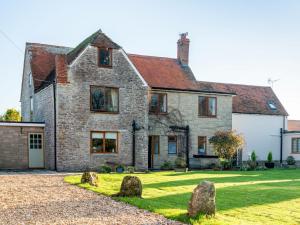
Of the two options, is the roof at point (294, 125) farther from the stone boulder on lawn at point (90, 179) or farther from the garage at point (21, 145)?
the stone boulder on lawn at point (90, 179)

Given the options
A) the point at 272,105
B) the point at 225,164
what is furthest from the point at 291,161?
the point at 225,164

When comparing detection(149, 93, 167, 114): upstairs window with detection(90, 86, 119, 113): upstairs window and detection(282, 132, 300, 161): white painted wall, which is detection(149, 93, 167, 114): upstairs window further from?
detection(282, 132, 300, 161): white painted wall

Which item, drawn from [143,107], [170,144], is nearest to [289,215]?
[143,107]

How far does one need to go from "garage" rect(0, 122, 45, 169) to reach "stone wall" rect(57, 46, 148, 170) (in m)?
2.44

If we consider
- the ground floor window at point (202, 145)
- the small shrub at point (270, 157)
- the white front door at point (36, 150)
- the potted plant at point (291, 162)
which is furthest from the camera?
the small shrub at point (270, 157)

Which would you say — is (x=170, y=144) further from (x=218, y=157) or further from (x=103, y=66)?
(x=103, y=66)

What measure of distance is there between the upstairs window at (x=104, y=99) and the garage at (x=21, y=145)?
3812 millimetres

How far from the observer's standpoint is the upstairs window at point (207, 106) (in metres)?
29.8

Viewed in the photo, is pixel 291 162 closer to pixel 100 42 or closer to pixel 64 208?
pixel 100 42

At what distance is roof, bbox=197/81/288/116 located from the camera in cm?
3378

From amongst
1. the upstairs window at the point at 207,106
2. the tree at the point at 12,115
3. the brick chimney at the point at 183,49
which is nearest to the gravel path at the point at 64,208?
the upstairs window at the point at 207,106

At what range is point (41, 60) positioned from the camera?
29125 millimetres

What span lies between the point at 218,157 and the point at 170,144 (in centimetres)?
376

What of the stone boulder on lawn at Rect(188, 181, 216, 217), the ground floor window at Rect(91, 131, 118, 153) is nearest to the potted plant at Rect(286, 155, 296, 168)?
the ground floor window at Rect(91, 131, 118, 153)
